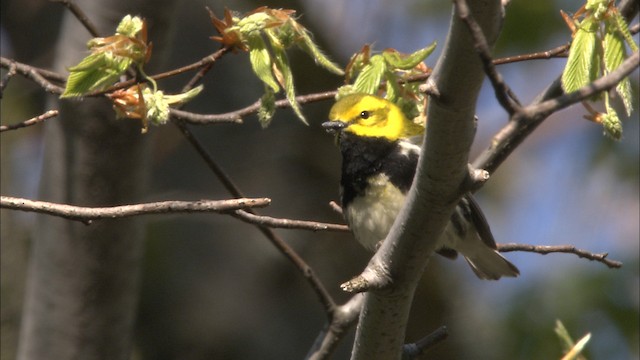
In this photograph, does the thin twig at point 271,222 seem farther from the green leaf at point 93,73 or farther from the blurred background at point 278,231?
the blurred background at point 278,231

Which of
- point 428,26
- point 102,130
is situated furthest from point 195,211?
point 428,26

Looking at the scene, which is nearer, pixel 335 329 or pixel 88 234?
pixel 335 329

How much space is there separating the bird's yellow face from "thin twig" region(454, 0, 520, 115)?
1742 millimetres

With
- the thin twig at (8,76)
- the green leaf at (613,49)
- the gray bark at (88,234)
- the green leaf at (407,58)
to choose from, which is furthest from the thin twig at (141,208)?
the gray bark at (88,234)

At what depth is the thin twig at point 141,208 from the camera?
6.33ft

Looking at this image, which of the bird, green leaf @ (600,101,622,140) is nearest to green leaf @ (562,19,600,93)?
green leaf @ (600,101,622,140)

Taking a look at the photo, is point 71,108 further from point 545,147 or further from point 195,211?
point 545,147

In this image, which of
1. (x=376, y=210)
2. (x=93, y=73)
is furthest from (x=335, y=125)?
(x=93, y=73)

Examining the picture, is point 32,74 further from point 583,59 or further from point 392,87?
point 583,59

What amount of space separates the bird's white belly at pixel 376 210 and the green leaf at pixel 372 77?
2.92 ft

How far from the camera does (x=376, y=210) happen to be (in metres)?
3.35

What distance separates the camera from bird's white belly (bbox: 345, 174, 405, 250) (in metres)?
3.34

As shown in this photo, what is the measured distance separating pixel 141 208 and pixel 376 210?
4.89 feet

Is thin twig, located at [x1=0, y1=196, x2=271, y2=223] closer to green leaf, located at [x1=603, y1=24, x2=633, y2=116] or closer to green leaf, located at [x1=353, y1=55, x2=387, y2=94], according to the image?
green leaf, located at [x1=353, y1=55, x2=387, y2=94]
